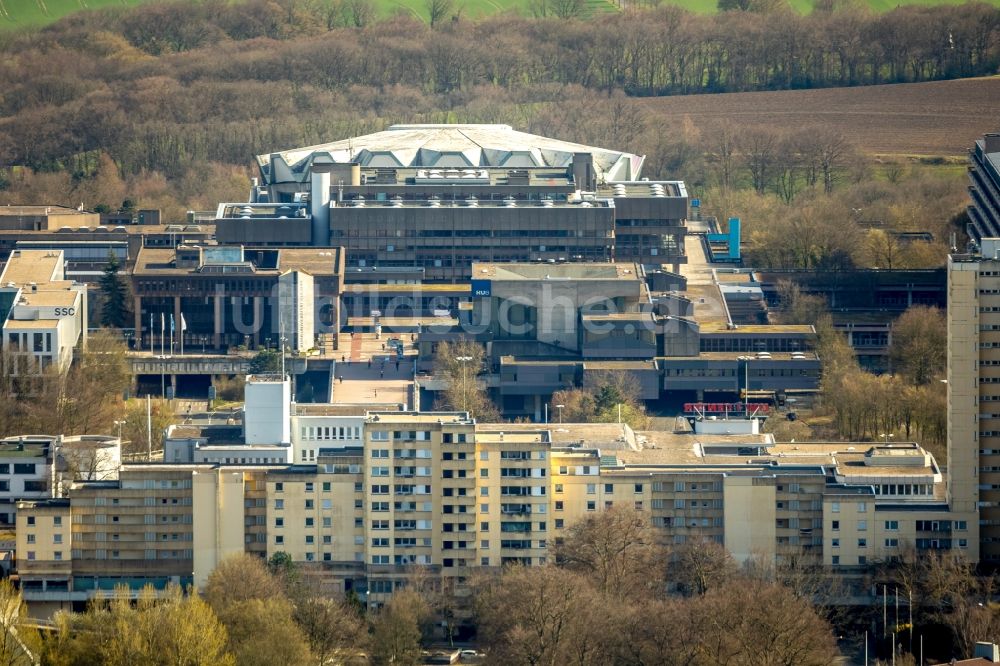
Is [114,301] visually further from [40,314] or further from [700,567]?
[700,567]

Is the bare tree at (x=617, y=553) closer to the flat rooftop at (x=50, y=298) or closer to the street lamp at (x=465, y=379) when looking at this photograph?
the street lamp at (x=465, y=379)

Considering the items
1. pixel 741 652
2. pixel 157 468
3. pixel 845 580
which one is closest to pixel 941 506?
pixel 845 580

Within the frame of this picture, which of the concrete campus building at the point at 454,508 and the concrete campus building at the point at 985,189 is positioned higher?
the concrete campus building at the point at 985,189

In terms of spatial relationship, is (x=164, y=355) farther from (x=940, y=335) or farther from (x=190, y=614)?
(x=190, y=614)

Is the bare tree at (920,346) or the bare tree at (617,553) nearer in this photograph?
the bare tree at (617,553)

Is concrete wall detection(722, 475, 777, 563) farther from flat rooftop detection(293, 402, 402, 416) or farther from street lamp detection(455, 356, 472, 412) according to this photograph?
street lamp detection(455, 356, 472, 412)

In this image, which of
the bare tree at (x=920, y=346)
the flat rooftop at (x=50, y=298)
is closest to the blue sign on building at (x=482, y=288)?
the flat rooftop at (x=50, y=298)

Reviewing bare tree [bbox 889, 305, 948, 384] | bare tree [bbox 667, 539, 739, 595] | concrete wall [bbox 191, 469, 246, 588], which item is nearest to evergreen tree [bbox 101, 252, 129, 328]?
bare tree [bbox 889, 305, 948, 384]
